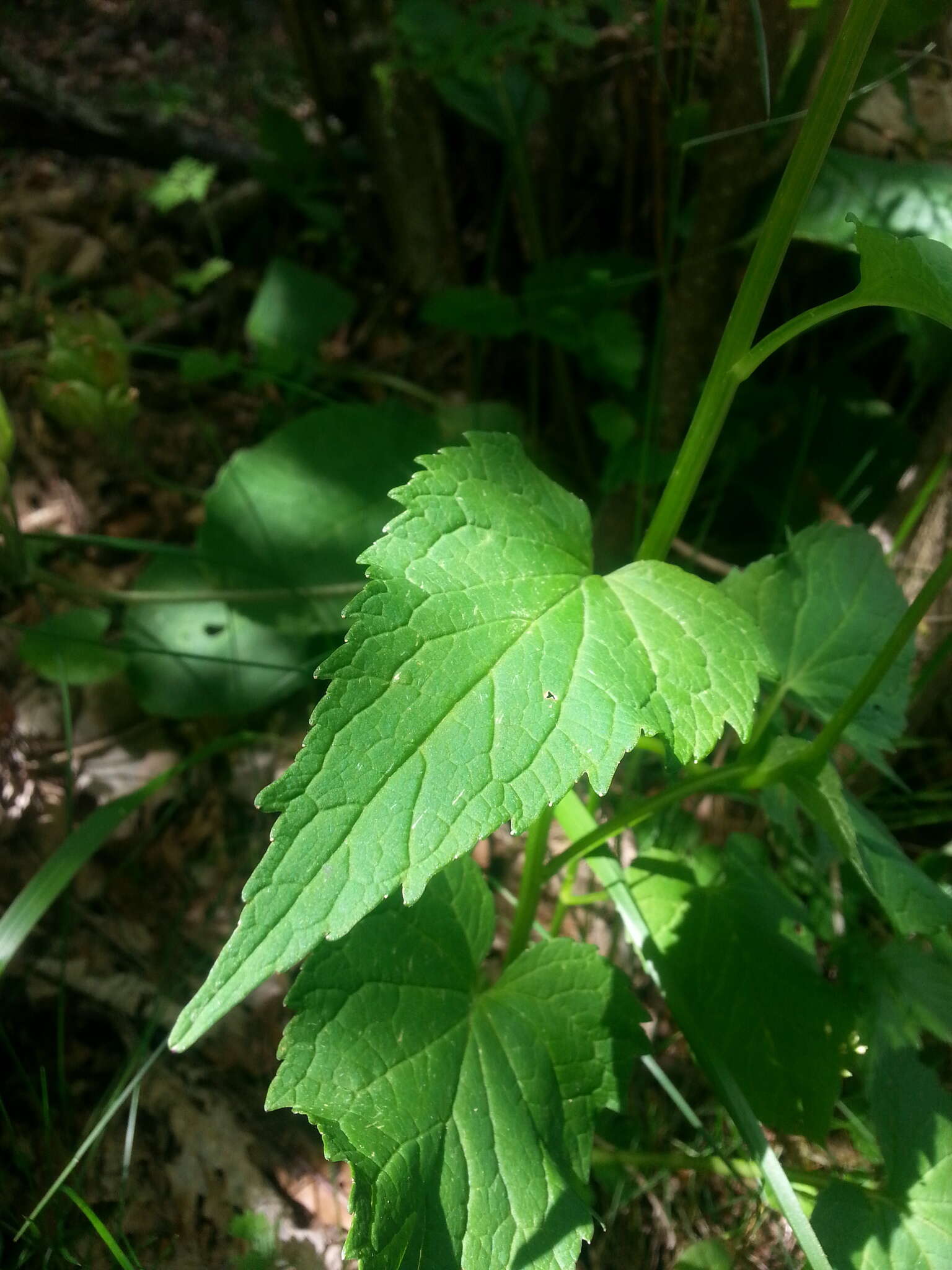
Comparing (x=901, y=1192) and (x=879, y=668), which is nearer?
(x=879, y=668)

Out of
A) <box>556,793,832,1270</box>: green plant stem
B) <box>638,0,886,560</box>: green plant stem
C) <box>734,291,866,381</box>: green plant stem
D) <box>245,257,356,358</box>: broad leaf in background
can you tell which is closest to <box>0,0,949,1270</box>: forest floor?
<box>245,257,356,358</box>: broad leaf in background

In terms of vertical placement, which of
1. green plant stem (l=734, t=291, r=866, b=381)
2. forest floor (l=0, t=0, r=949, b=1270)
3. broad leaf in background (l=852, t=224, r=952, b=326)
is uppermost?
broad leaf in background (l=852, t=224, r=952, b=326)

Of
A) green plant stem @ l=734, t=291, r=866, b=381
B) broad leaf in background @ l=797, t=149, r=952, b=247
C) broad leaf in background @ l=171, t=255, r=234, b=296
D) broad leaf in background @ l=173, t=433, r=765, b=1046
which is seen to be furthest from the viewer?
broad leaf in background @ l=171, t=255, r=234, b=296

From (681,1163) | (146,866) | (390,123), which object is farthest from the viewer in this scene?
(390,123)

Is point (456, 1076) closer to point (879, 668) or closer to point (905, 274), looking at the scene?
point (879, 668)

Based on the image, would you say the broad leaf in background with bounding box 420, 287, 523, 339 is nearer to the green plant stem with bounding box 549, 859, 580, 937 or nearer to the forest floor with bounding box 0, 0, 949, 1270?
the forest floor with bounding box 0, 0, 949, 1270

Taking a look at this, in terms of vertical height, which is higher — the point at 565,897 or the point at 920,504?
A: the point at 920,504

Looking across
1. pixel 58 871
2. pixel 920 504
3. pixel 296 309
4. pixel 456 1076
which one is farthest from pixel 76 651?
pixel 920 504
